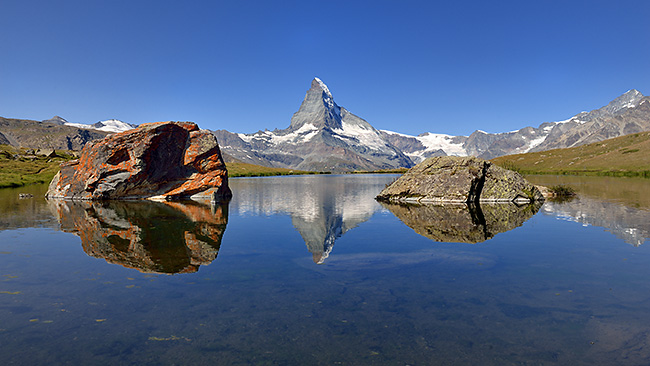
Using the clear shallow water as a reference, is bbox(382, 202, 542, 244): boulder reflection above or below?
above

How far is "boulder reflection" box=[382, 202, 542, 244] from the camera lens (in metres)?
22.2

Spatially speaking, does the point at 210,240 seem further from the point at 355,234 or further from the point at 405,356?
the point at 405,356

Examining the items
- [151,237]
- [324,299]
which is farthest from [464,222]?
[151,237]

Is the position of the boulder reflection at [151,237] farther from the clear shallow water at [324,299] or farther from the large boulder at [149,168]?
the large boulder at [149,168]

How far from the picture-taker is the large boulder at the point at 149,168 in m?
48.1

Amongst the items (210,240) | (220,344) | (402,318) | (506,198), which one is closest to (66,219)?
(210,240)

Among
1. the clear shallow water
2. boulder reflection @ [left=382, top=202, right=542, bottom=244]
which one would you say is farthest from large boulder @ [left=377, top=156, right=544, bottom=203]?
the clear shallow water

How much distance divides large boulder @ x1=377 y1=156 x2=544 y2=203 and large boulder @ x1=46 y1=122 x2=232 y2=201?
25205 millimetres

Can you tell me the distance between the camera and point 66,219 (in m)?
29.3

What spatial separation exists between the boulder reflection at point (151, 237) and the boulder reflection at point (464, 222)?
1331 cm

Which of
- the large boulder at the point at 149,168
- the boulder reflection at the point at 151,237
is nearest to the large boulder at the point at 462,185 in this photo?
the boulder reflection at the point at 151,237

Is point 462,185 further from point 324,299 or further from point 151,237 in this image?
point 324,299

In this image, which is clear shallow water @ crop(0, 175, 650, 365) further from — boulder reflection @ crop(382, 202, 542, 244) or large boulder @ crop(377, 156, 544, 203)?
large boulder @ crop(377, 156, 544, 203)

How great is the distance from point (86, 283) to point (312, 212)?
77.3ft
